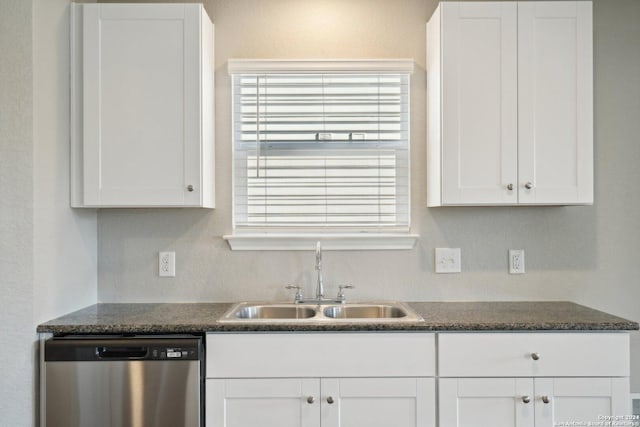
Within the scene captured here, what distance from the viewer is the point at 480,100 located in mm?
2053

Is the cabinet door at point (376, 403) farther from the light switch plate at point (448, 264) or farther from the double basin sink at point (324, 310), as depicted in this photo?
the light switch plate at point (448, 264)

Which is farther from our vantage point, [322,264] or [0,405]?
[322,264]

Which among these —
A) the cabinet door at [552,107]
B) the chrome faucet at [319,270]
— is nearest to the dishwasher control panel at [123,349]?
the chrome faucet at [319,270]

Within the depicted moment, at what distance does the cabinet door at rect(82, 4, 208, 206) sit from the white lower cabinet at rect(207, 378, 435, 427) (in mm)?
875

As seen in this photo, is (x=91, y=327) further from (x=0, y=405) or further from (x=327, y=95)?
(x=327, y=95)

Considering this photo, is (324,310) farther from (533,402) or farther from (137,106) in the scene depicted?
(137,106)

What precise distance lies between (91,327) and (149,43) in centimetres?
126

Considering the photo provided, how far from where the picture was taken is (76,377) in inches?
69.4

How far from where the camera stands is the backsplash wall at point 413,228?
2.33 m

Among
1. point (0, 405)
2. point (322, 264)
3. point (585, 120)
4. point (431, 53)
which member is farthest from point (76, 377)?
point (585, 120)

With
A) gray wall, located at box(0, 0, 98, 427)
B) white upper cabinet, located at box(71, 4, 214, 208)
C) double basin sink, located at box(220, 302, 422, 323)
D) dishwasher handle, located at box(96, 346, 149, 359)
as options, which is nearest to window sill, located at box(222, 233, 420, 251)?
double basin sink, located at box(220, 302, 422, 323)

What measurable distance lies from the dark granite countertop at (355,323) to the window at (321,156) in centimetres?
58

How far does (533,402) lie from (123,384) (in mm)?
1622

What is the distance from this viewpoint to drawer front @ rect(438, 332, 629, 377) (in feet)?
5.90
